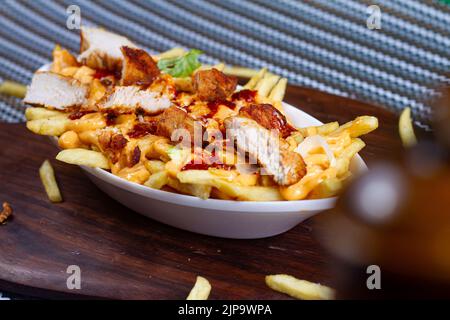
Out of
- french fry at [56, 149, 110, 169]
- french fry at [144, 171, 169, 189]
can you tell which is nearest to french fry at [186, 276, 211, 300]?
french fry at [144, 171, 169, 189]

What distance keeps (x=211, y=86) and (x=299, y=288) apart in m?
0.84

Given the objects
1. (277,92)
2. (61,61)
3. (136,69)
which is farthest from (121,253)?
(61,61)

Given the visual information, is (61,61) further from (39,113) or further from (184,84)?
(184,84)

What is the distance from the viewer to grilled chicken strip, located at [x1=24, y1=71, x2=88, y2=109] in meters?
2.37

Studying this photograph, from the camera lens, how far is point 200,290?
1790 mm

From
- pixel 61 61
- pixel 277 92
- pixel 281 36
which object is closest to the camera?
pixel 277 92

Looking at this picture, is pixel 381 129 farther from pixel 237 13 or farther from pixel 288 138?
pixel 237 13

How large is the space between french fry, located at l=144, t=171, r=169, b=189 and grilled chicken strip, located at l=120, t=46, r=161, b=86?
63cm

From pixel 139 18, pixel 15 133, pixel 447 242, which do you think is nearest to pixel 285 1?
pixel 139 18

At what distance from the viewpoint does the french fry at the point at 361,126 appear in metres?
2.02

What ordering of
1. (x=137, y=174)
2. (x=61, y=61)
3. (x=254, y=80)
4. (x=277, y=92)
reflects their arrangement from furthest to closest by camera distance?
1. (x=61, y=61)
2. (x=254, y=80)
3. (x=277, y=92)
4. (x=137, y=174)

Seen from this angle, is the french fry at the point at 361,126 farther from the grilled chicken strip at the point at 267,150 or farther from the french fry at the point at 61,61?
the french fry at the point at 61,61

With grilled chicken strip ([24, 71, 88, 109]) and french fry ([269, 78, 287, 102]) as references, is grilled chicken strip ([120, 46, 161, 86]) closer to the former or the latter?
grilled chicken strip ([24, 71, 88, 109])
